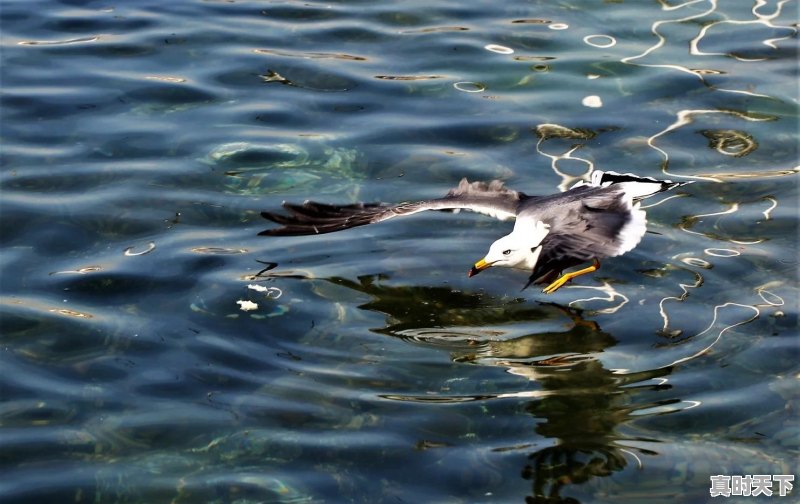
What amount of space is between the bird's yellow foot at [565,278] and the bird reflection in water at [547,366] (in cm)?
20

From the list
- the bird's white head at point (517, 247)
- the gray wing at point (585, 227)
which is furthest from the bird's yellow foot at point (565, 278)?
the bird's white head at point (517, 247)

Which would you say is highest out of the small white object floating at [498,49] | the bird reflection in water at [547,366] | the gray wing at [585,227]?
the gray wing at [585,227]

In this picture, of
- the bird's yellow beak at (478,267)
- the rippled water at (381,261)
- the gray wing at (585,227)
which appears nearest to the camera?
the rippled water at (381,261)

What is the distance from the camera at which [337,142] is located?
1179 cm

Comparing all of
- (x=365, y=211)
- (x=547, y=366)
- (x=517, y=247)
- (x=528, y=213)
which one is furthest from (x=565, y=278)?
(x=365, y=211)

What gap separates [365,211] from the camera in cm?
990

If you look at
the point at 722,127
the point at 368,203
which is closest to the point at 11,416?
the point at 368,203

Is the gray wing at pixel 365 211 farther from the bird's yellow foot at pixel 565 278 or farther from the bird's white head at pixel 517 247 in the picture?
the bird's yellow foot at pixel 565 278

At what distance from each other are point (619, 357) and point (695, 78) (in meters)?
5.26

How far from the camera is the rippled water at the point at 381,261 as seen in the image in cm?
753

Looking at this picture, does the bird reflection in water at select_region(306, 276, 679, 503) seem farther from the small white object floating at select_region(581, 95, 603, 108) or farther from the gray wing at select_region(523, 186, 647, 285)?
the small white object floating at select_region(581, 95, 603, 108)

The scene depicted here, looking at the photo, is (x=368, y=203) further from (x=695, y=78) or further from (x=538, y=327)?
(x=695, y=78)

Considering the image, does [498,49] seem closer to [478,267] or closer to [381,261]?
[381,261]

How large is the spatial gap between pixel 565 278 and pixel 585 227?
691 mm
